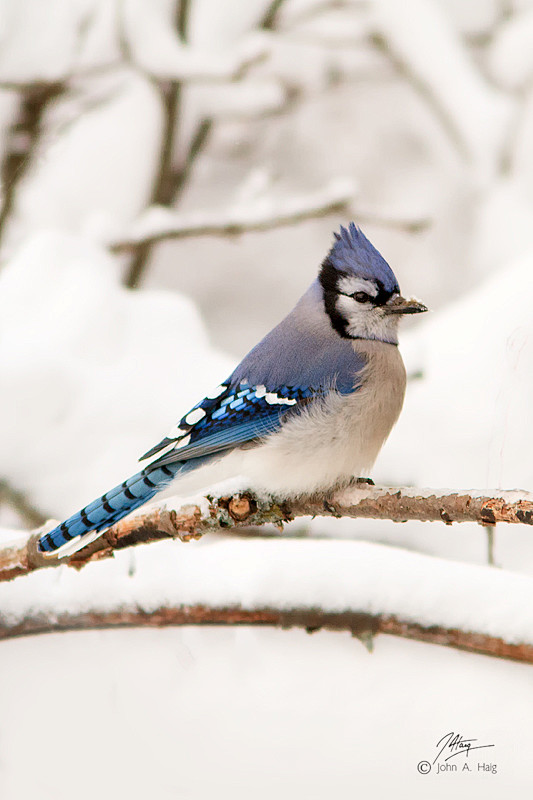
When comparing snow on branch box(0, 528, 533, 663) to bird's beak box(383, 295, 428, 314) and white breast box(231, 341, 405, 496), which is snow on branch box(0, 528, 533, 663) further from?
bird's beak box(383, 295, 428, 314)

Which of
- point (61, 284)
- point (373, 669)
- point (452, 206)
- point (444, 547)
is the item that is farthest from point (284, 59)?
point (373, 669)

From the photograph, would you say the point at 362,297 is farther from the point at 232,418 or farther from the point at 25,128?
the point at 25,128

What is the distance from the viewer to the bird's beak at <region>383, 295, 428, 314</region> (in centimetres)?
66

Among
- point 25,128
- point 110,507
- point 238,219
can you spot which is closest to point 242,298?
point 238,219

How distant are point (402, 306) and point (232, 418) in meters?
0.16

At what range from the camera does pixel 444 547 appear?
0.95 meters

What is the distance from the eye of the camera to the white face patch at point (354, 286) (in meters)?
0.65

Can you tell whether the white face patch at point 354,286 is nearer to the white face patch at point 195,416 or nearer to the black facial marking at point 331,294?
the black facial marking at point 331,294

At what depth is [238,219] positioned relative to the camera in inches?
47.4

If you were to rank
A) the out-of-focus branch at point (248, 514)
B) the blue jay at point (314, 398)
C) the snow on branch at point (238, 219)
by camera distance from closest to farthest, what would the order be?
1. the out-of-focus branch at point (248, 514)
2. the blue jay at point (314, 398)
3. the snow on branch at point (238, 219)

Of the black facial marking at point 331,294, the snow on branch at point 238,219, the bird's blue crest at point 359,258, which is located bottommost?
the bird's blue crest at point 359,258

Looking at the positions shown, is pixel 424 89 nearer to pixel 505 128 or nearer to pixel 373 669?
pixel 505 128
